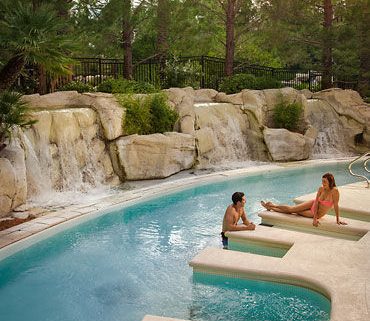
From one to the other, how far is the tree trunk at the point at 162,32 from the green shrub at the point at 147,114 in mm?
5682

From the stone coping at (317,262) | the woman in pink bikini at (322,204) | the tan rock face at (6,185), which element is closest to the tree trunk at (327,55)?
the woman in pink bikini at (322,204)

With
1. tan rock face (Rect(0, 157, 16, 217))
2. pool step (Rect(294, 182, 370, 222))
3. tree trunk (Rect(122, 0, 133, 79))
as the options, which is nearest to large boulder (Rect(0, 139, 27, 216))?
tan rock face (Rect(0, 157, 16, 217))

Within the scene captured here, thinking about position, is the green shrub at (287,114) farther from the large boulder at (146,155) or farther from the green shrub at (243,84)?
the large boulder at (146,155)

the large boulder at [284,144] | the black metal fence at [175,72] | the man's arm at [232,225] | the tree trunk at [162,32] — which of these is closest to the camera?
the man's arm at [232,225]

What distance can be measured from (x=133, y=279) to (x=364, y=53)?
18.4 m

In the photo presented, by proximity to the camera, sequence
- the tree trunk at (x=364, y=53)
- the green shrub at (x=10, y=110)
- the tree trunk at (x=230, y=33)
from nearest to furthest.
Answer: the green shrub at (x=10, y=110) → the tree trunk at (x=230, y=33) → the tree trunk at (x=364, y=53)

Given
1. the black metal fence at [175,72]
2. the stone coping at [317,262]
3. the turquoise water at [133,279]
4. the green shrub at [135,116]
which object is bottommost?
the turquoise water at [133,279]

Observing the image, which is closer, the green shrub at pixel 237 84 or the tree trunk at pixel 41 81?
the tree trunk at pixel 41 81

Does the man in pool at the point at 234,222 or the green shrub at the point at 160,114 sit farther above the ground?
the green shrub at the point at 160,114

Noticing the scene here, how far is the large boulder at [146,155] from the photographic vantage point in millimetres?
13219

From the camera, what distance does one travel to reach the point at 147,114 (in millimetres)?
14188

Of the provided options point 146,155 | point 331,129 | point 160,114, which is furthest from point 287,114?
point 146,155

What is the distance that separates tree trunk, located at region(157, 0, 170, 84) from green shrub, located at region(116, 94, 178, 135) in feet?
18.6

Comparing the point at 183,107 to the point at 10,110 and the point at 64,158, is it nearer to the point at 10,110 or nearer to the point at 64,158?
the point at 64,158
